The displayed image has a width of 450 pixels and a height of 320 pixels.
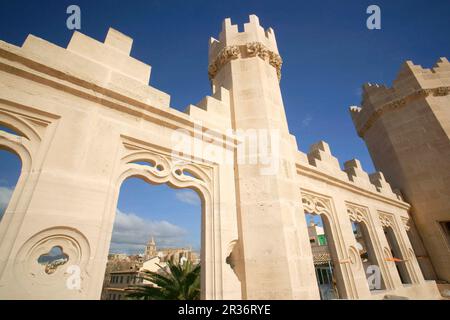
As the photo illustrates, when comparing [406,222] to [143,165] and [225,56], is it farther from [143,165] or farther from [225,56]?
[143,165]

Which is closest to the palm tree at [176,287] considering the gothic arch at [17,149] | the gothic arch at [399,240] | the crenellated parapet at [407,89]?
the gothic arch at [17,149]

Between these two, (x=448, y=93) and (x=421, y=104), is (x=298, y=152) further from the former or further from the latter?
(x=448, y=93)

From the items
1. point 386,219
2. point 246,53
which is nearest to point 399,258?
point 386,219

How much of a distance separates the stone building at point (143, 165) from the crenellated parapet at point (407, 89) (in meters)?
9.24

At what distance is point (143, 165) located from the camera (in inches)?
135

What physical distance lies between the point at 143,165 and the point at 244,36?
14.4ft

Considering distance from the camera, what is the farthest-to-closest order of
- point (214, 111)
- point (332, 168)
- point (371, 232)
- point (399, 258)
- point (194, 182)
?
point (399, 258) < point (371, 232) < point (332, 168) < point (214, 111) < point (194, 182)

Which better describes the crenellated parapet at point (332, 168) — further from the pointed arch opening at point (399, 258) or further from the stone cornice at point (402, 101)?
the stone cornice at point (402, 101)

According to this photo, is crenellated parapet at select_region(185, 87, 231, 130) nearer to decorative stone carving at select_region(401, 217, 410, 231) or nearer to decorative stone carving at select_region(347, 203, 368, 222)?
decorative stone carving at select_region(347, 203, 368, 222)

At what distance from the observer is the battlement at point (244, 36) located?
5582 mm

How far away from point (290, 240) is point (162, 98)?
3.40m
